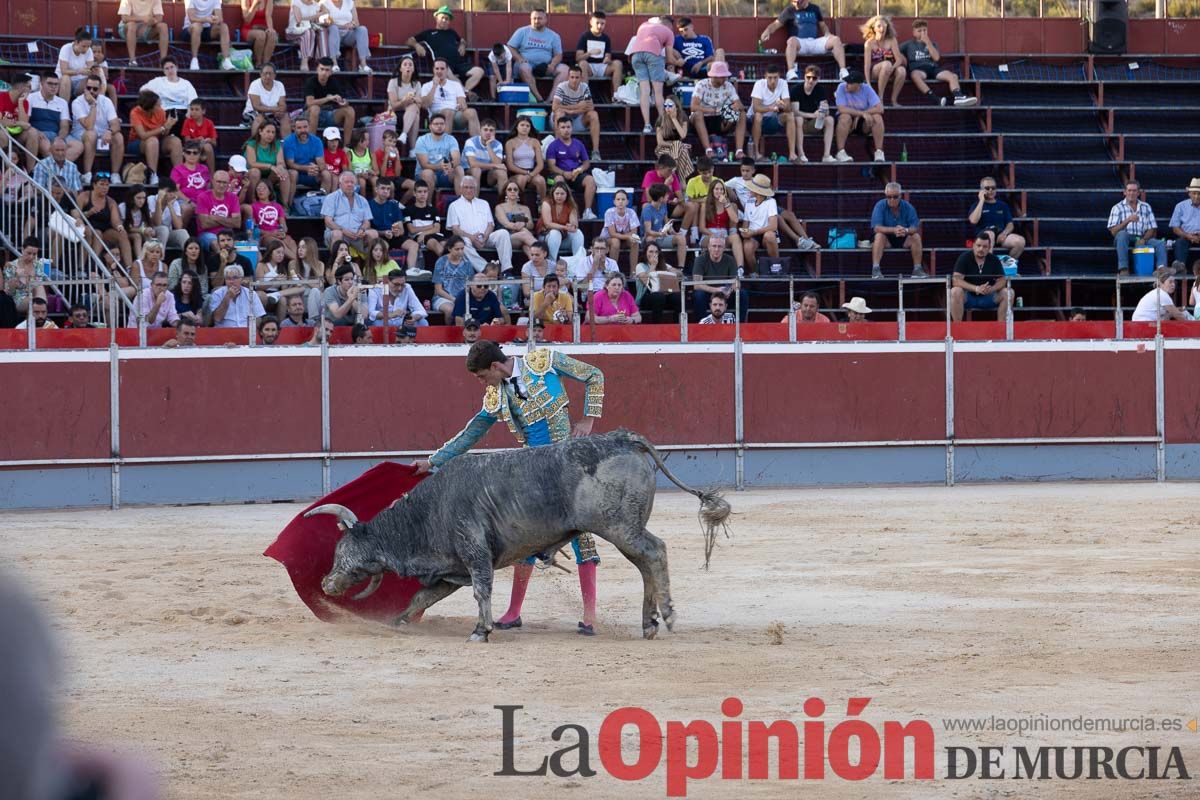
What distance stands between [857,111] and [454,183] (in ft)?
16.7

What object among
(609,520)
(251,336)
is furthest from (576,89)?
(609,520)

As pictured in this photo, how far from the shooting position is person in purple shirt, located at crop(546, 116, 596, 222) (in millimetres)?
17141

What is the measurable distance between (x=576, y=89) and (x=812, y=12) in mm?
3635

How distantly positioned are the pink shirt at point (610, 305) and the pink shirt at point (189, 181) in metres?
3.84

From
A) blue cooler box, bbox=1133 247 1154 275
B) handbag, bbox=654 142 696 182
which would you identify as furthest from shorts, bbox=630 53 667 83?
blue cooler box, bbox=1133 247 1154 275

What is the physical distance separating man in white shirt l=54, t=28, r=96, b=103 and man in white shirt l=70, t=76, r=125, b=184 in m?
0.18

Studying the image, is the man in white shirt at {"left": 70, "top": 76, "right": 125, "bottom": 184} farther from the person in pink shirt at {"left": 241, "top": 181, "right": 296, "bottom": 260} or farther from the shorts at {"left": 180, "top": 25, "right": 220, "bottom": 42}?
the shorts at {"left": 180, "top": 25, "right": 220, "bottom": 42}

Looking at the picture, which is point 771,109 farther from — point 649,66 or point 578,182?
point 578,182

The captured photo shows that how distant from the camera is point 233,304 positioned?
13922mm

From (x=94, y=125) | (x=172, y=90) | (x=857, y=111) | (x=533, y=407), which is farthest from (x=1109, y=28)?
(x=533, y=407)

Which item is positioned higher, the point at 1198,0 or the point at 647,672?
the point at 1198,0

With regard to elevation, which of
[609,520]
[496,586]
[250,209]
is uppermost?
[250,209]

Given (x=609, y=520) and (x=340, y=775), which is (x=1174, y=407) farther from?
(x=340, y=775)

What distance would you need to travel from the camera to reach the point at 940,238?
18.6 metres
